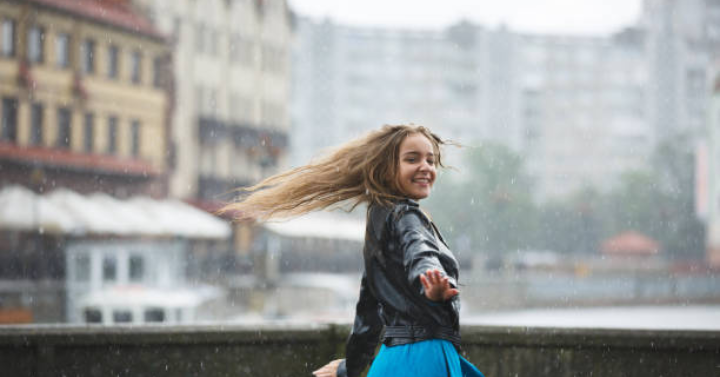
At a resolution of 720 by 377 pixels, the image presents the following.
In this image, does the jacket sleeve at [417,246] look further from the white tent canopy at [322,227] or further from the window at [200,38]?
the window at [200,38]

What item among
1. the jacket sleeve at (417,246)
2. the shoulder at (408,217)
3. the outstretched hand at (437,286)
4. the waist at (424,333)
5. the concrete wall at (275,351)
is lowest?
the concrete wall at (275,351)

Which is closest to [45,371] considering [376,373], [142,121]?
[376,373]

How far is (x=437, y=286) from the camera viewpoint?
271 centimetres

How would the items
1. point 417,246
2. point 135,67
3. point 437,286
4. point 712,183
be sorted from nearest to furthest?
point 437,286, point 417,246, point 135,67, point 712,183

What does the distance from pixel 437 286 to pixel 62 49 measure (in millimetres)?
35333

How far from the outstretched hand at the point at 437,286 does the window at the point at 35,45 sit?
3393cm

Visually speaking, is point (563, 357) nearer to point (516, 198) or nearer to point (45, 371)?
point (45, 371)

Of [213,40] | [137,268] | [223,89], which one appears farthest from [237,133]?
[137,268]

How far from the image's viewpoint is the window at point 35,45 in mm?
34188

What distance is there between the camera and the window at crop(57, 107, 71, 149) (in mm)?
34500

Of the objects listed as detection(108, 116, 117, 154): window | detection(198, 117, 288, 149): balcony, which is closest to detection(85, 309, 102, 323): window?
detection(108, 116, 117, 154): window

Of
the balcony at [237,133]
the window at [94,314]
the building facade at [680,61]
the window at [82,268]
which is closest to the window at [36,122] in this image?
the window at [82,268]

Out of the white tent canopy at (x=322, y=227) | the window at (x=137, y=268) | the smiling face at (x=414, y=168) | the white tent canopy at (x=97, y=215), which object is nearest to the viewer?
the smiling face at (x=414, y=168)

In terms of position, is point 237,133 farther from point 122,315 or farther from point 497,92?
point 497,92
